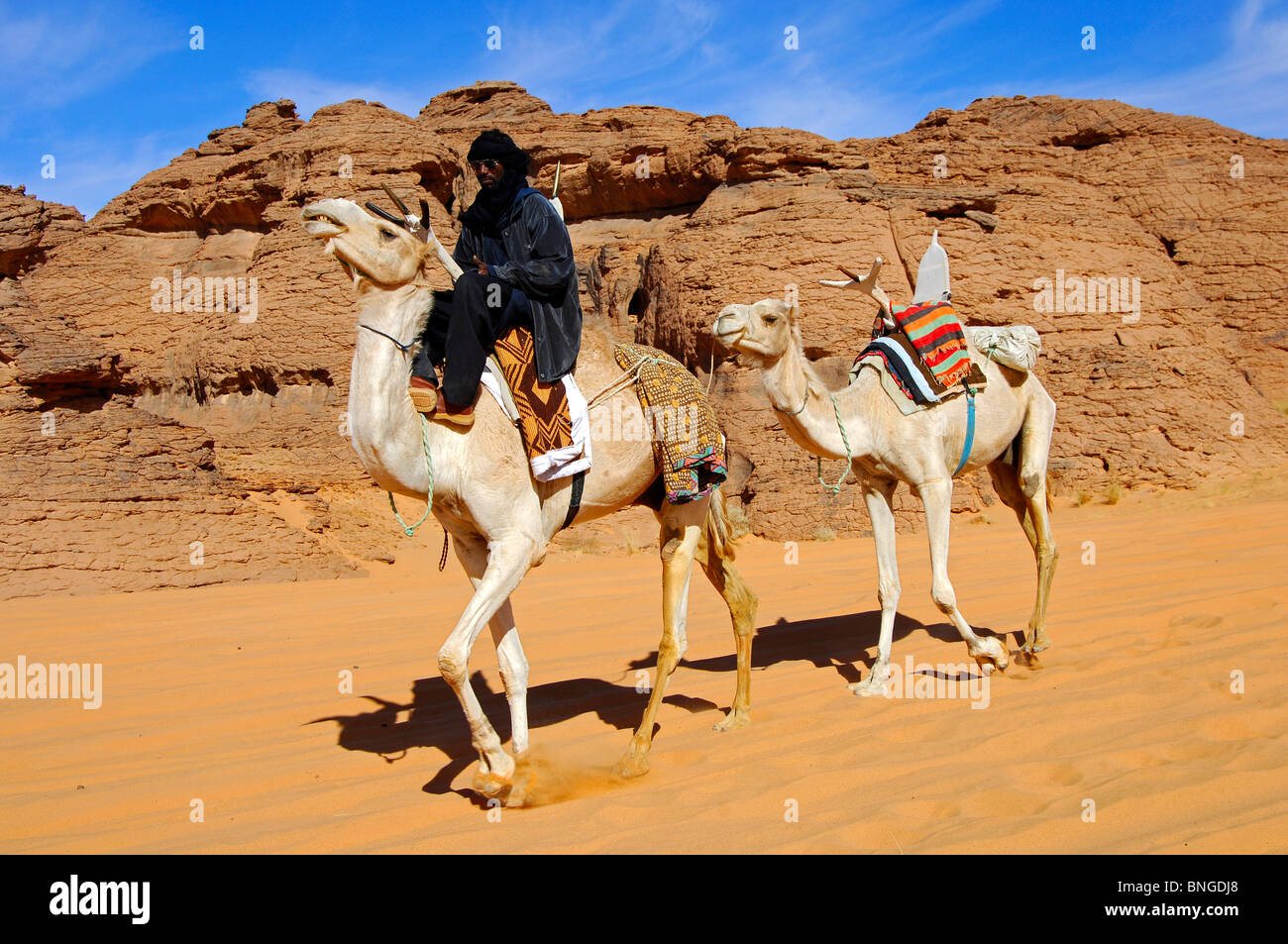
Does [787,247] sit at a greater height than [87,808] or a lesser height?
greater

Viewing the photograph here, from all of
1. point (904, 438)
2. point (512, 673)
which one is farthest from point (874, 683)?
point (512, 673)

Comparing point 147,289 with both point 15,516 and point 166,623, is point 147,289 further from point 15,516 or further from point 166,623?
point 166,623

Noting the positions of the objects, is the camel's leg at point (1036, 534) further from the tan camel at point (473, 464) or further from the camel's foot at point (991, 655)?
the tan camel at point (473, 464)

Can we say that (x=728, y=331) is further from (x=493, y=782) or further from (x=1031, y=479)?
(x=1031, y=479)

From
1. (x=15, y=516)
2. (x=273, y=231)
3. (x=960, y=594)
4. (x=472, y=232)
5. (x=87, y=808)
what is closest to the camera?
(x=87, y=808)

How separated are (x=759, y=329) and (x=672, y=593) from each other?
172 centimetres

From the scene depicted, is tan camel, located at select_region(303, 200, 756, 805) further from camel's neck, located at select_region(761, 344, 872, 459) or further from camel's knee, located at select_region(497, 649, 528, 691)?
camel's neck, located at select_region(761, 344, 872, 459)

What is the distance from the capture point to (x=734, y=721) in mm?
5523

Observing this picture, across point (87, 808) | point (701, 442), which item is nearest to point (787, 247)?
point (701, 442)

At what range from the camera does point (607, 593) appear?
11.0 m

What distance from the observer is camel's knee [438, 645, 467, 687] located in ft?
14.1

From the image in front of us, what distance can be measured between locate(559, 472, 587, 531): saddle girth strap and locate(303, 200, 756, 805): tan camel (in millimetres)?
33
